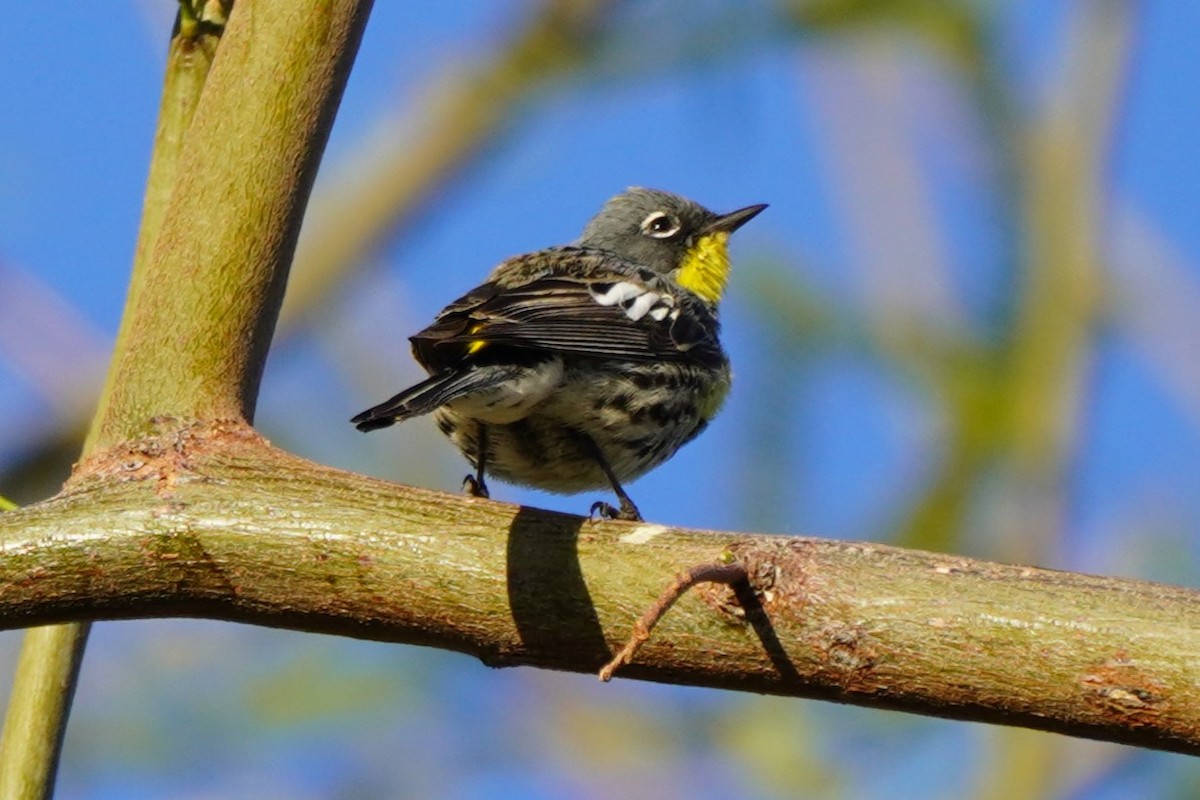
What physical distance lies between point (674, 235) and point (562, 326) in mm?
2459

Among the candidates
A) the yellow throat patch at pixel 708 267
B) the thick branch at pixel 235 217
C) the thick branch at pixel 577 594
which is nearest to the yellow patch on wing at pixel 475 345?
the thick branch at pixel 235 217

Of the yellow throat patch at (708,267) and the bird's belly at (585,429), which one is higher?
the yellow throat patch at (708,267)

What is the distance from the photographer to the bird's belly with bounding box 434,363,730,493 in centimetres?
541

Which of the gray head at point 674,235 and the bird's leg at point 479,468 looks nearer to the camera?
the bird's leg at point 479,468

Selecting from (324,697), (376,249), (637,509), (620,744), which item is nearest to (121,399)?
(637,509)

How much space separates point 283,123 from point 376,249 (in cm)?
318

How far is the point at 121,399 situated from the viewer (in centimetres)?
351

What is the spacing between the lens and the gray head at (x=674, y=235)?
7625 millimetres

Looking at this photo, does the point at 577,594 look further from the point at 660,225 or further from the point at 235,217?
the point at 660,225

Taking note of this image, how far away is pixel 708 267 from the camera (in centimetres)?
766

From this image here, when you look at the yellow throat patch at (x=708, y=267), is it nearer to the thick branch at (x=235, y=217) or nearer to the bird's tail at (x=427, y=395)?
the bird's tail at (x=427, y=395)

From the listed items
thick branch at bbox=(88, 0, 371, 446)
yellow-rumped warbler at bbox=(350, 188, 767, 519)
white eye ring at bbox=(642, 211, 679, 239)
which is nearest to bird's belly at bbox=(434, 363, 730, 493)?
yellow-rumped warbler at bbox=(350, 188, 767, 519)

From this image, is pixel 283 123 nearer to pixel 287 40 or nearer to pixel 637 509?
pixel 287 40

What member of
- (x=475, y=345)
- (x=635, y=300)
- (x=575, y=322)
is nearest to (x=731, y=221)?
(x=635, y=300)
